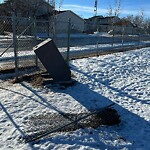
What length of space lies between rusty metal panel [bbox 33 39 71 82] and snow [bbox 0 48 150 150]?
47 centimetres

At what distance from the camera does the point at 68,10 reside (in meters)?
53.2

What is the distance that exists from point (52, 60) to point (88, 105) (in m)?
2.02

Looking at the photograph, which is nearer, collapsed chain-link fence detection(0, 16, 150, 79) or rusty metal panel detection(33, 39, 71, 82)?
rusty metal panel detection(33, 39, 71, 82)

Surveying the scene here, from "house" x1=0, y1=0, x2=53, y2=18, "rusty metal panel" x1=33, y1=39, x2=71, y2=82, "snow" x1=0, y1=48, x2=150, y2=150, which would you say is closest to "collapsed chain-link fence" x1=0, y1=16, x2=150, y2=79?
"rusty metal panel" x1=33, y1=39, x2=71, y2=82

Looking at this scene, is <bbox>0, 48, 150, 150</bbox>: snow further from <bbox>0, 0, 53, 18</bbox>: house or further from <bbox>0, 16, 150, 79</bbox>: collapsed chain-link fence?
<bbox>0, 0, 53, 18</bbox>: house

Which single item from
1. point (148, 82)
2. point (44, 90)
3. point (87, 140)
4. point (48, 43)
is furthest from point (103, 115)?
point (148, 82)

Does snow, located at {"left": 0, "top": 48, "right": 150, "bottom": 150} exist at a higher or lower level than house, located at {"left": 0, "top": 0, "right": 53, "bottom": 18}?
lower

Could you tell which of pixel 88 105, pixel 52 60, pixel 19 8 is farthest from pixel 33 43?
pixel 19 8

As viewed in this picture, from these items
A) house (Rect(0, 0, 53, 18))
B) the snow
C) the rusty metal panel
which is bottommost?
the snow

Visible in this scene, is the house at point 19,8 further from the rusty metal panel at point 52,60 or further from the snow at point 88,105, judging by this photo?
the rusty metal panel at point 52,60

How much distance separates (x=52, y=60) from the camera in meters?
7.81

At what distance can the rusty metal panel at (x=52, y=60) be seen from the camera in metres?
7.65

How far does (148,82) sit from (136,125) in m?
3.42

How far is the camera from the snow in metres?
4.76
